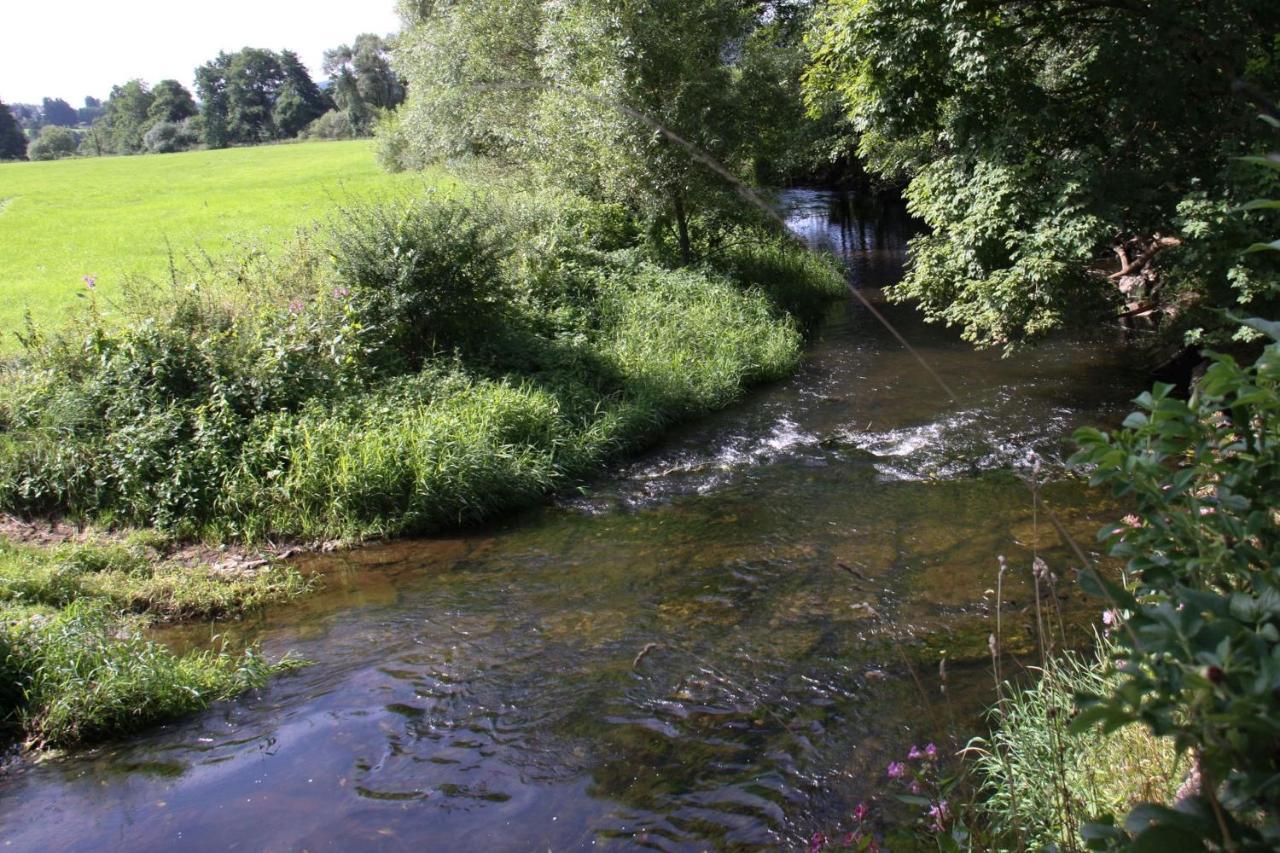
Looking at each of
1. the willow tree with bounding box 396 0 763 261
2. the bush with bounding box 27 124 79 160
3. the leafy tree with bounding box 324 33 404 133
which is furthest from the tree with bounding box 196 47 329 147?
the willow tree with bounding box 396 0 763 261

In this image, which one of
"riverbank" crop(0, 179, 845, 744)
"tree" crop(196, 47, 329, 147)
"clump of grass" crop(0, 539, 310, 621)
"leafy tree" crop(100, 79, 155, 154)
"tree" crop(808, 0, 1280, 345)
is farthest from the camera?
"leafy tree" crop(100, 79, 155, 154)

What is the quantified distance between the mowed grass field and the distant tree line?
51.3 metres

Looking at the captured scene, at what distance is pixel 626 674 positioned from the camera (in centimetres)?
568

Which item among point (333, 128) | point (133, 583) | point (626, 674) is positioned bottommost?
point (626, 674)

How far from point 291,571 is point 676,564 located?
3.35 meters

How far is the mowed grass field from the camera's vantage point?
14289 millimetres

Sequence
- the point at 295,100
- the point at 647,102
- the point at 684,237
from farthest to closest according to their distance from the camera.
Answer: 1. the point at 295,100
2. the point at 684,237
3. the point at 647,102

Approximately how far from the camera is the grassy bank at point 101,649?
5402 mm

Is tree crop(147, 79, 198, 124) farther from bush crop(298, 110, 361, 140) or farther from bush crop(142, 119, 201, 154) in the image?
bush crop(298, 110, 361, 140)

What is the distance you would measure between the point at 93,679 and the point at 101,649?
0.73ft

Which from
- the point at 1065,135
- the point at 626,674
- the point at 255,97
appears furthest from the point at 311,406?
the point at 255,97

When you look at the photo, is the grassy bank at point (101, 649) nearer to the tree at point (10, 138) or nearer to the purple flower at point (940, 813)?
the purple flower at point (940, 813)

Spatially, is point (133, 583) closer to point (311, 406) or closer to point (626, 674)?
point (311, 406)

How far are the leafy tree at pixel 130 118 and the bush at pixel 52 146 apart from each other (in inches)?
198
